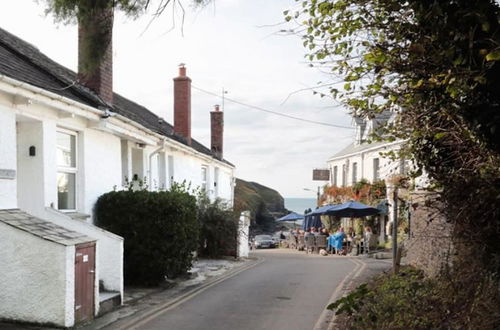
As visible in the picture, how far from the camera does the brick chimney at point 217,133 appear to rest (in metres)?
29.5

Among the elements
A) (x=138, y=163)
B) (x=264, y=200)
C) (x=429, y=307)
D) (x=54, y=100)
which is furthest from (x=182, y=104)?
(x=264, y=200)

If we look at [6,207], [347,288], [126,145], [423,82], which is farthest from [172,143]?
[423,82]

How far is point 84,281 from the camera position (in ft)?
28.3

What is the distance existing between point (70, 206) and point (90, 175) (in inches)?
33.0

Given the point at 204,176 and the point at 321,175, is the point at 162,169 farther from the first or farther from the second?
the point at 321,175

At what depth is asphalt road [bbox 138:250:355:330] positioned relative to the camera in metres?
8.95

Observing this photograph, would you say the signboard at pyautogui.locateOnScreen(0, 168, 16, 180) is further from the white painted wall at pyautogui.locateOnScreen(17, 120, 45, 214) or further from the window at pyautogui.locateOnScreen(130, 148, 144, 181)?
the window at pyautogui.locateOnScreen(130, 148, 144, 181)

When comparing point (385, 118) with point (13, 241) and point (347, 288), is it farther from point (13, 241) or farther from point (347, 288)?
point (13, 241)

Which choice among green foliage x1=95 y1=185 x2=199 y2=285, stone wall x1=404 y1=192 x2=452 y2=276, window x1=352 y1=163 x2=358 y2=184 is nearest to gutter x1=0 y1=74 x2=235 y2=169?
green foliage x1=95 y1=185 x2=199 y2=285

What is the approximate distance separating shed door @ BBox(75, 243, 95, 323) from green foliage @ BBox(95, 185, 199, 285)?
307cm

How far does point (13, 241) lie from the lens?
8.02 meters

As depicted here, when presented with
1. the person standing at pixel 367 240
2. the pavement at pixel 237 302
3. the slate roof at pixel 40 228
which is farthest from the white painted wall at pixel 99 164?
the person standing at pixel 367 240

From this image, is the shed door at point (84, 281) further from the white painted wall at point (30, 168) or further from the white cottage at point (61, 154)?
the white painted wall at point (30, 168)

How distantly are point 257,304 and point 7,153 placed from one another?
5.53 meters
